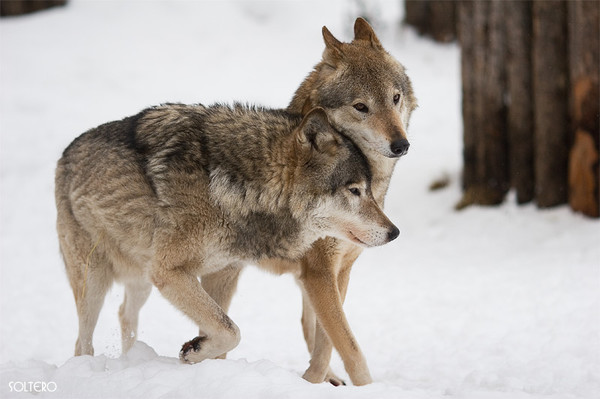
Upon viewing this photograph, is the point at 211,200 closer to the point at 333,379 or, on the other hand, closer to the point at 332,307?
the point at 332,307

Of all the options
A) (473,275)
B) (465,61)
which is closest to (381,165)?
(473,275)

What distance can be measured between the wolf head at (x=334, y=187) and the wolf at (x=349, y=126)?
→ 197 mm

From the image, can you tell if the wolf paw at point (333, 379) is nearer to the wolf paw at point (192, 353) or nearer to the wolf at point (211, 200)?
the wolf at point (211, 200)

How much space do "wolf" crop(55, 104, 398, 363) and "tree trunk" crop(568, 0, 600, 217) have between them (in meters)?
3.95

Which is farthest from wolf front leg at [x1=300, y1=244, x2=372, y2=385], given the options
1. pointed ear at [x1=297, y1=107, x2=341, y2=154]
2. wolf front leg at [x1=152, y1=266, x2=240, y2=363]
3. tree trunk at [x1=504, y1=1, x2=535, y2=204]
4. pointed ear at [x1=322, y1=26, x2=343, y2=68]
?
tree trunk at [x1=504, y1=1, x2=535, y2=204]

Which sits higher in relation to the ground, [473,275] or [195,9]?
[195,9]

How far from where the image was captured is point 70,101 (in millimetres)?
11859

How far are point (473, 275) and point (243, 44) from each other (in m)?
8.39

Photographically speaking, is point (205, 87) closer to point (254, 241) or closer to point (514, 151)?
point (514, 151)

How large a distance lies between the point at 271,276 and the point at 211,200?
4.01 meters

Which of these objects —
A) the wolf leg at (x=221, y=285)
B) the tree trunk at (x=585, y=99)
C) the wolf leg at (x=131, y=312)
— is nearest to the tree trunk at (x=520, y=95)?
the tree trunk at (x=585, y=99)

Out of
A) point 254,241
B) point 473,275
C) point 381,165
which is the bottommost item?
point 473,275

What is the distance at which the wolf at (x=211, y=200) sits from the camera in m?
4.36

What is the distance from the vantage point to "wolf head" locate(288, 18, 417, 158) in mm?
4441
